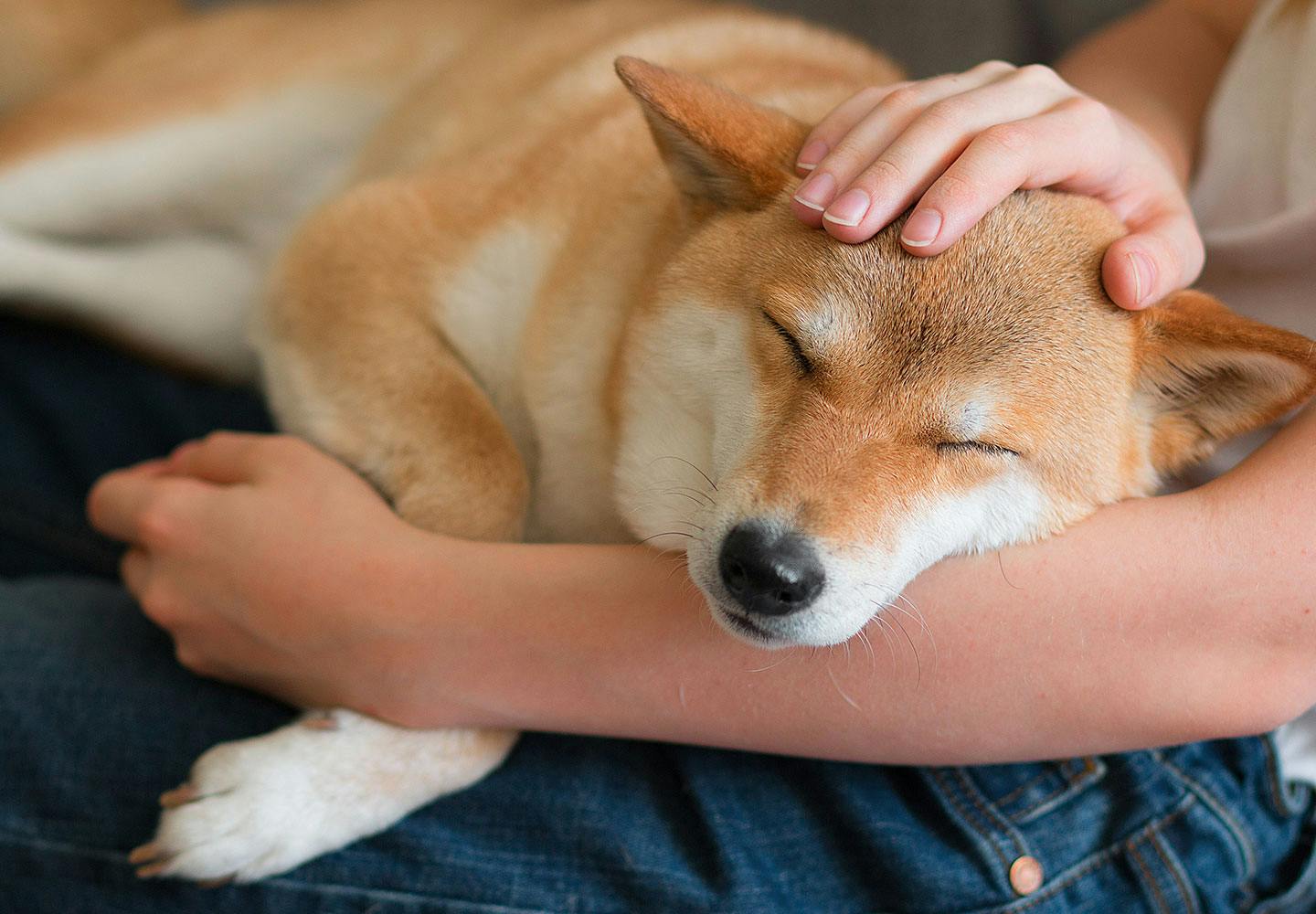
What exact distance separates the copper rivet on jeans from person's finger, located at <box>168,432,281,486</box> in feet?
3.26

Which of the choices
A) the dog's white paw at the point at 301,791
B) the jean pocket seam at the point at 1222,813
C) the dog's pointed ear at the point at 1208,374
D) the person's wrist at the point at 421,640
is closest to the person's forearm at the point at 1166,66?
Result: the dog's pointed ear at the point at 1208,374

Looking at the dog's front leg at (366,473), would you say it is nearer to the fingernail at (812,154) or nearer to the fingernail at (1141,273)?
the fingernail at (812,154)

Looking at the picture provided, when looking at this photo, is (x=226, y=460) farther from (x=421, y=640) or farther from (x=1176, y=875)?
(x=1176, y=875)

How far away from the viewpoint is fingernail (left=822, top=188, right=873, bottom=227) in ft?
3.23

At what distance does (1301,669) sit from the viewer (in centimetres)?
104

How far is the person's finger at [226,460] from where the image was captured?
52.1 inches

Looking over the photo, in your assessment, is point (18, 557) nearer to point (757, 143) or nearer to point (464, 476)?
point (464, 476)

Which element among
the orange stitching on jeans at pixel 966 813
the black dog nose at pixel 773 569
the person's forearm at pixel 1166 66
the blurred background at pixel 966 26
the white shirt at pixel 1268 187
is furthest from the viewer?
the blurred background at pixel 966 26

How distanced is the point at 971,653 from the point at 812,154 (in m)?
0.56

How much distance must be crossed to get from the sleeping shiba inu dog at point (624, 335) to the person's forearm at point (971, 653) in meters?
0.07

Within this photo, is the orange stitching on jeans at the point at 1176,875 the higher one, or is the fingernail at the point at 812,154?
the fingernail at the point at 812,154

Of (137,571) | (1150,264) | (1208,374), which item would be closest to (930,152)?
(1150,264)

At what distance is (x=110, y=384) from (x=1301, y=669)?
1799 millimetres

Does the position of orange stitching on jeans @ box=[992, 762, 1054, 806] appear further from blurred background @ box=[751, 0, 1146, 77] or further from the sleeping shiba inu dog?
blurred background @ box=[751, 0, 1146, 77]
